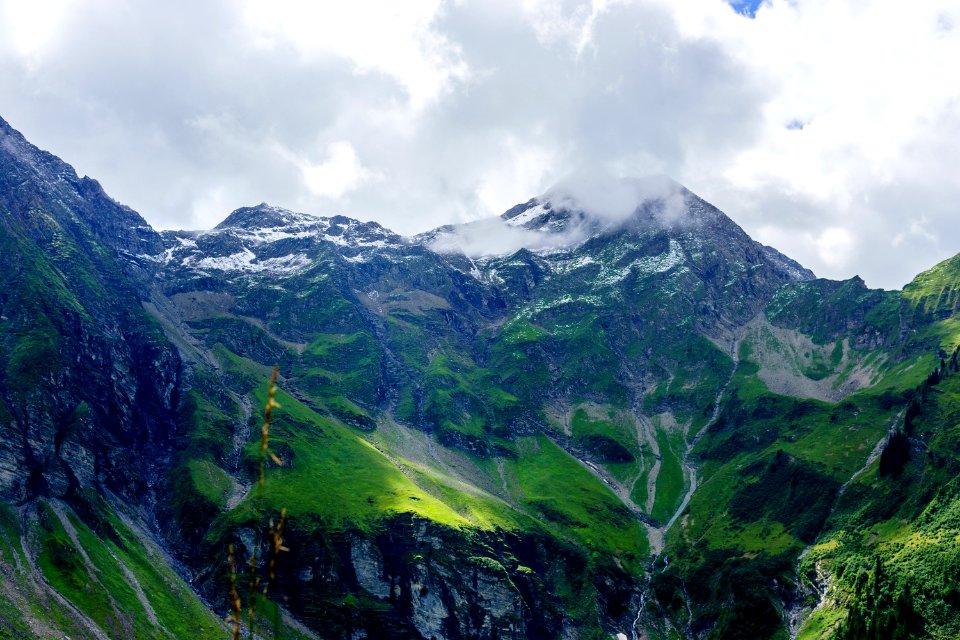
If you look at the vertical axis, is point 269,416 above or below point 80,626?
above

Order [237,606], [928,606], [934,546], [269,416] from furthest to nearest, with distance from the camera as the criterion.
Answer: [934,546] < [928,606] < [269,416] < [237,606]

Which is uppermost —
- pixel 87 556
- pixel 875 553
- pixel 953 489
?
pixel 953 489

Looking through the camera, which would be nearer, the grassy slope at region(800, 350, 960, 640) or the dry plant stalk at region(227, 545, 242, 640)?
the dry plant stalk at region(227, 545, 242, 640)

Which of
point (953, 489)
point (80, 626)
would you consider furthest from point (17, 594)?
point (953, 489)

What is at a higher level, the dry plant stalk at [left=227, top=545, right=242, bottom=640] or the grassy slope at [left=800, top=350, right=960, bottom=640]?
the dry plant stalk at [left=227, top=545, right=242, bottom=640]

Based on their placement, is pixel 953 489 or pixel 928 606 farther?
pixel 953 489

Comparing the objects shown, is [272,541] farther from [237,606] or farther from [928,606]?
[928,606]

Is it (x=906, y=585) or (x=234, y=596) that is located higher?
(x=234, y=596)

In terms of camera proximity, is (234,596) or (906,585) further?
(906,585)

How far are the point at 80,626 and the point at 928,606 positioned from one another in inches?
7943

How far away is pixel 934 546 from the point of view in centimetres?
17575

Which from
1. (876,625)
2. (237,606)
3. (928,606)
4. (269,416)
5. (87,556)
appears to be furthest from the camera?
(87,556)

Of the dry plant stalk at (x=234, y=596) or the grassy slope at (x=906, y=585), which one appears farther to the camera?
the grassy slope at (x=906, y=585)

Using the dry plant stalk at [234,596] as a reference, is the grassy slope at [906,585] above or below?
below
